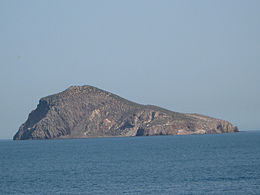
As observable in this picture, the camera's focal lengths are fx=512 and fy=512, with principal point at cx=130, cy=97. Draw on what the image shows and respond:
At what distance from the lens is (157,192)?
191ft

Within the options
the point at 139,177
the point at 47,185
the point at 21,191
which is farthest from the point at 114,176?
the point at 21,191

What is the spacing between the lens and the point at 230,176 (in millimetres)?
69000

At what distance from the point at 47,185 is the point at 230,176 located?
24424 millimetres

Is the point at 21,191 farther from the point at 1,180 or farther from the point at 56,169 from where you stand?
the point at 56,169

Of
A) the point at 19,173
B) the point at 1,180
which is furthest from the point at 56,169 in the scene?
the point at 1,180

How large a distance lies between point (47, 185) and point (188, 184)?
60.5 ft

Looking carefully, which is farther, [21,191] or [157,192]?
[21,191]

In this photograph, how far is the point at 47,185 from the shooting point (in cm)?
6706

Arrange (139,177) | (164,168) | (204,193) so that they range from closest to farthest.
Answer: (204,193) → (139,177) → (164,168)

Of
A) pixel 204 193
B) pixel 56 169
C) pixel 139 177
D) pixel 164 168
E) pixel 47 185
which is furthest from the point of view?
pixel 56 169

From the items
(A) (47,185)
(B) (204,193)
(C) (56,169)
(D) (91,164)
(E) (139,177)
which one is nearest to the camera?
(B) (204,193)

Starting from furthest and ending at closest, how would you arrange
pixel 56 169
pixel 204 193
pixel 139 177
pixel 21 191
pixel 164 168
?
pixel 56 169 → pixel 164 168 → pixel 139 177 → pixel 21 191 → pixel 204 193

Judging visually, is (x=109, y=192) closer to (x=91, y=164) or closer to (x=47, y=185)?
(x=47, y=185)

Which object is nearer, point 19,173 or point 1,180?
point 1,180
